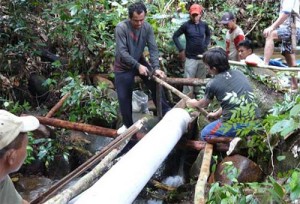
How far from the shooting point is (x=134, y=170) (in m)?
3.80

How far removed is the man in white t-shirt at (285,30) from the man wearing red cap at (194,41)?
147 centimetres

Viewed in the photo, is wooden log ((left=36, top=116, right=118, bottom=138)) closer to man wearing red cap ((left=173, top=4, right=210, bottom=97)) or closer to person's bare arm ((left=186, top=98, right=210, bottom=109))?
person's bare arm ((left=186, top=98, right=210, bottom=109))

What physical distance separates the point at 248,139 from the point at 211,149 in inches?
18.9

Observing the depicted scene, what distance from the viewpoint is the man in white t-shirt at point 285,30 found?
5.92m

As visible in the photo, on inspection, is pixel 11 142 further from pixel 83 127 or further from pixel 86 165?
pixel 83 127

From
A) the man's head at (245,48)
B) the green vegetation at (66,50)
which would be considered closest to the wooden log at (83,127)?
the green vegetation at (66,50)

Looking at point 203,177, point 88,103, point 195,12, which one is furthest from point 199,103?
point 195,12

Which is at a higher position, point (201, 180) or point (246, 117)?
point (246, 117)

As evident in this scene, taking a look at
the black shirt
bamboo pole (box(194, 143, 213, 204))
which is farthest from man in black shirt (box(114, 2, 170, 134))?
the black shirt

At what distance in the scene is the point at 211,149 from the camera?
4.99 meters

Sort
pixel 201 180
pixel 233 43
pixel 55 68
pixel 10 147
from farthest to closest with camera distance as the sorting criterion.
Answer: pixel 55 68
pixel 233 43
pixel 201 180
pixel 10 147

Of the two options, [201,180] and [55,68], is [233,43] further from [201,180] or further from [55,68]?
[201,180]

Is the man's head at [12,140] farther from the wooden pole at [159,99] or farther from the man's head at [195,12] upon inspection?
the man's head at [195,12]

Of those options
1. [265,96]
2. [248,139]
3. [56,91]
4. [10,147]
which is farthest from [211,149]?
[56,91]
